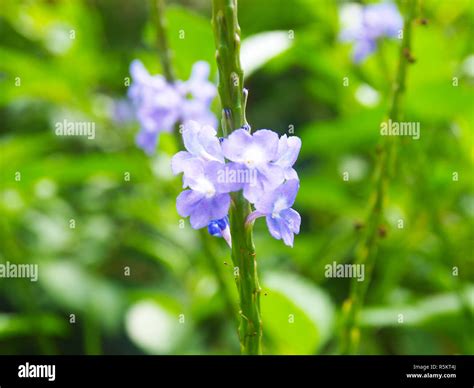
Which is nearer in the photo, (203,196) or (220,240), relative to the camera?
(203,196)

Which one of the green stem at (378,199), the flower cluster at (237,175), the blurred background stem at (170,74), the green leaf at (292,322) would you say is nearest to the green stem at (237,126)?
the flower cluster at (237,175)

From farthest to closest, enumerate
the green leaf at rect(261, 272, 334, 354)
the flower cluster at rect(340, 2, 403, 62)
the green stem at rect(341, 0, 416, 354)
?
the flower cluster at rect(340, 2, 403, 62) → the green leaf at rect(261, 272, 334, 354) → the green stem at rect(341, 0, 416, 354)

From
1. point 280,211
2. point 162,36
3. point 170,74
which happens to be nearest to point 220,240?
point 170,74

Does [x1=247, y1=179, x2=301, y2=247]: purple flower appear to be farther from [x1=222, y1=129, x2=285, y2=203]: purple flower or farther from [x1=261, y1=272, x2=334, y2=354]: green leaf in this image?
[x1=261, y1=272, x2=334, y2=354]: green leaf

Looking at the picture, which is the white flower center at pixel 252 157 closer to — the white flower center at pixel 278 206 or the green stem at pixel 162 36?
the white flower center at pixel 278 206

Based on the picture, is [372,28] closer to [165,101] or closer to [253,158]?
[165,101]

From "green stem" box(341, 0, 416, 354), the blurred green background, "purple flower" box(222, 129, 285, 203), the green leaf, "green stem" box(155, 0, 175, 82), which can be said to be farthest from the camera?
the blurred green background

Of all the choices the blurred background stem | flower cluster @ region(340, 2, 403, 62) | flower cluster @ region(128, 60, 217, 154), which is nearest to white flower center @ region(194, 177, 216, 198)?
the blurred background stem
